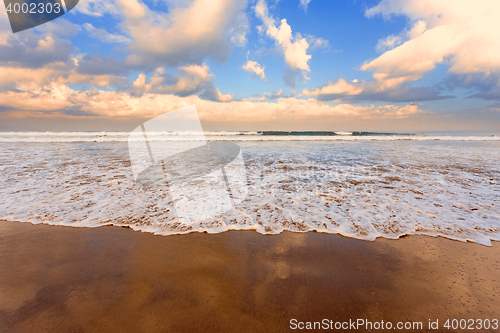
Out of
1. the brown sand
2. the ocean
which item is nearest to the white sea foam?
the ocean

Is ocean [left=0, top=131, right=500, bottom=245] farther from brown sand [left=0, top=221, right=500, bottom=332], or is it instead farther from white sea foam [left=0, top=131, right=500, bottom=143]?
white sea foam [left=0, top=131, right=500, bottom=143]

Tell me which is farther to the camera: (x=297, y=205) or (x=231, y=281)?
(x=297, y=205)

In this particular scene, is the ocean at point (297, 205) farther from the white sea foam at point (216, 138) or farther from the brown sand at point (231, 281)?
the white sea foam at point (216, 138)

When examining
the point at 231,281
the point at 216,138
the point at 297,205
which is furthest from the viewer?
the point at 216,138

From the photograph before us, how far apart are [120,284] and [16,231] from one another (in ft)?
9.66

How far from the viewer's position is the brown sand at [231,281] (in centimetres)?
200

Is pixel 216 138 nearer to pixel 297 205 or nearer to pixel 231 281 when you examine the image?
pixel 297 205

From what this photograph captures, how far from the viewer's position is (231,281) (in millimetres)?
2469

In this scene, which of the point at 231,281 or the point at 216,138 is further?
the point at 216,138

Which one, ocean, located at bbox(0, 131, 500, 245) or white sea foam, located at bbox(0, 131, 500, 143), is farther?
white sea foam, located at bbox(0, 131, 500, 143)

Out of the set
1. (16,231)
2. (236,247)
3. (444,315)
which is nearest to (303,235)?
(236,247)

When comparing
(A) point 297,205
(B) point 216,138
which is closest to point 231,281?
(A) point 297,205

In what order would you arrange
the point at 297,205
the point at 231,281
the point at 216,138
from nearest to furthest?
the point at 231,281
the point at 297,205
the point at 216,138

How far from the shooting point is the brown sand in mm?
1996
